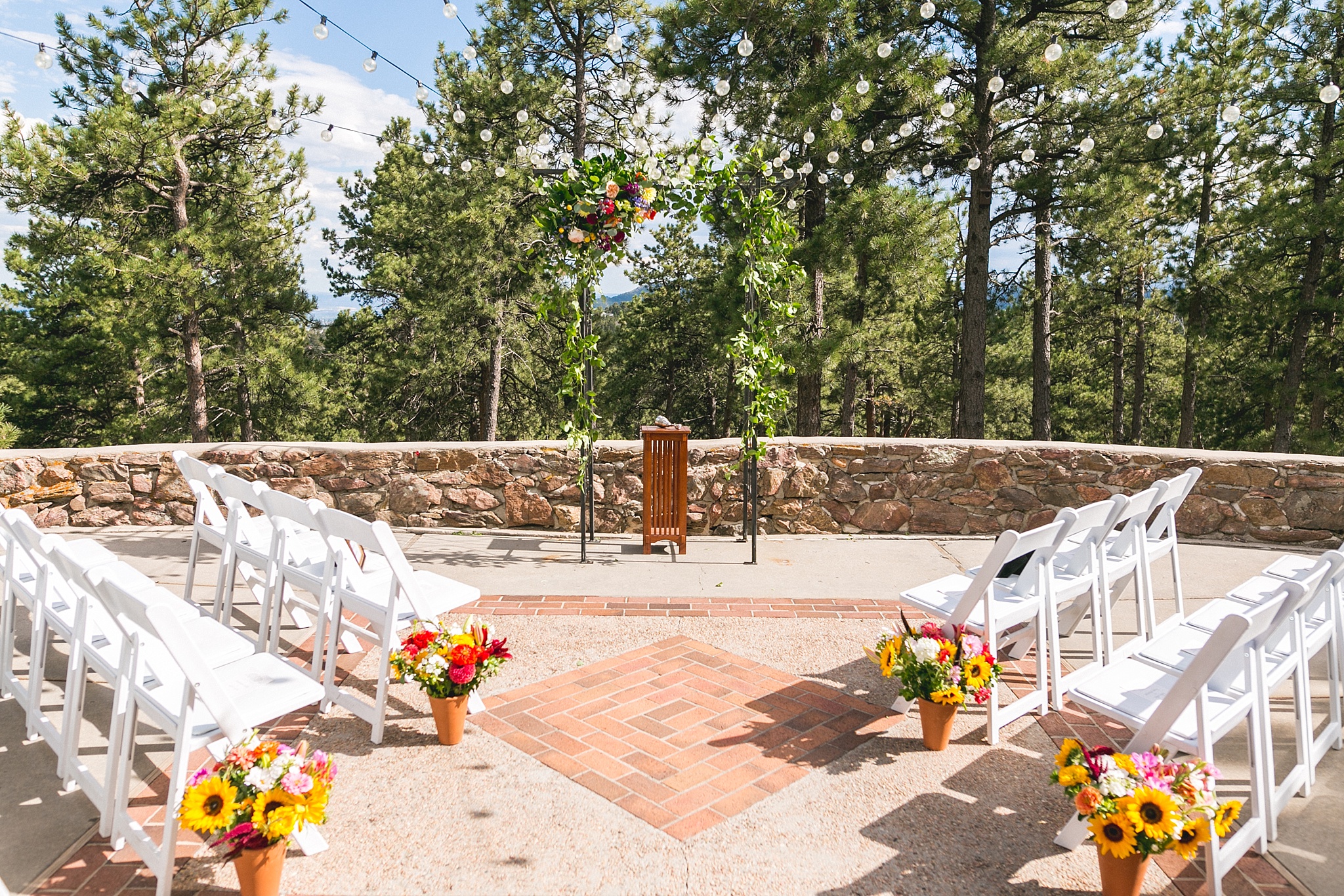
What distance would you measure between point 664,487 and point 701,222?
2.06 m

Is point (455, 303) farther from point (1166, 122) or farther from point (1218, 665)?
point (1218, 665)

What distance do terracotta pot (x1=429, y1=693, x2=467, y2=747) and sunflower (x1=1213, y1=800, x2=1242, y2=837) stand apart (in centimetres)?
238

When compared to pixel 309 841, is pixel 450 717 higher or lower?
higher

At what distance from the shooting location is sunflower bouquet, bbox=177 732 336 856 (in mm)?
2068

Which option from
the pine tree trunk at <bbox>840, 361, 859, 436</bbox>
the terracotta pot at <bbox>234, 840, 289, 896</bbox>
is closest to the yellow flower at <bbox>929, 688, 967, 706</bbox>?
the terracotta pot at <bbox>234, 840, 289, 896</bbox>

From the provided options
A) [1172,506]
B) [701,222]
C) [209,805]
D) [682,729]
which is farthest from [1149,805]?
[701,222]

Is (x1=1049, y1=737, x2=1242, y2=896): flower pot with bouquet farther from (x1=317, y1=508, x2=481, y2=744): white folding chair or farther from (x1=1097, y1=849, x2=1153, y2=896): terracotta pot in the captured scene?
(x1=317, y1=508, x2=481, y2=744): white folding chair

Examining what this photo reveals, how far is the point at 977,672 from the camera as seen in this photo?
3.00m

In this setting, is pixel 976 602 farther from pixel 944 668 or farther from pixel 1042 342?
pixel 1042 342

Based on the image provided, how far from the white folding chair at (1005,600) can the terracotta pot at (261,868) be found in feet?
7.77

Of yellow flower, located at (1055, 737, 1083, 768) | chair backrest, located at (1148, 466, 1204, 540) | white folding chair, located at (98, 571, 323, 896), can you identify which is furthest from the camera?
chair backrest, located at (1148, 466, 1204, 540)

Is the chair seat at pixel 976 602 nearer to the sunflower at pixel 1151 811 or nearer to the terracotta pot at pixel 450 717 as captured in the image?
the terracotta pot at pixel 450 717

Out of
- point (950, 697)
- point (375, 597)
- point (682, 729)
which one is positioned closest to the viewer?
point (950, 697)

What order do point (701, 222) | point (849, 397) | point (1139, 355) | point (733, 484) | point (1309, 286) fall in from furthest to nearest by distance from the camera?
point (1139, 355)
point (849, 397)
point (1309, 286)
point (733, 484)
point (701, 222)
